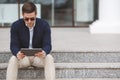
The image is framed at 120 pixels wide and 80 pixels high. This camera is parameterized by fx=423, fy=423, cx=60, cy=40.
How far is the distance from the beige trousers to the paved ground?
101 centimetres

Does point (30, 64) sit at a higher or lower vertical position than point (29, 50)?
lower

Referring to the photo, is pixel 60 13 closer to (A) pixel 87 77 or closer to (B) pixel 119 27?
→ (B) pixel 119 27

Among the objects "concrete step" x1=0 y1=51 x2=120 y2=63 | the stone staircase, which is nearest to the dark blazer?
the stone staircase

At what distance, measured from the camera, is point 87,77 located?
6773 mm

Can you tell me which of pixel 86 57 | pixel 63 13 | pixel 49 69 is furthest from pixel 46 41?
pixel 63 13

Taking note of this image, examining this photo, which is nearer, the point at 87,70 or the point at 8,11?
the point at 87,70

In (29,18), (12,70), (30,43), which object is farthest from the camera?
(30,43)

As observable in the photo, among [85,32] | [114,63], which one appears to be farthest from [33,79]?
[85,32]

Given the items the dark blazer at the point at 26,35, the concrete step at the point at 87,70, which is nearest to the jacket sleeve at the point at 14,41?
the dark blazer at the point at 26,35

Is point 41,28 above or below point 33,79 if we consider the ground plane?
above

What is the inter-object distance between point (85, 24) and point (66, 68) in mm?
5145

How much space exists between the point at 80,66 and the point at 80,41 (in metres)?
1.83

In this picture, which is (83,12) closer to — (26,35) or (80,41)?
(80,41)

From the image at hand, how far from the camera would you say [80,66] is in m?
6.75
